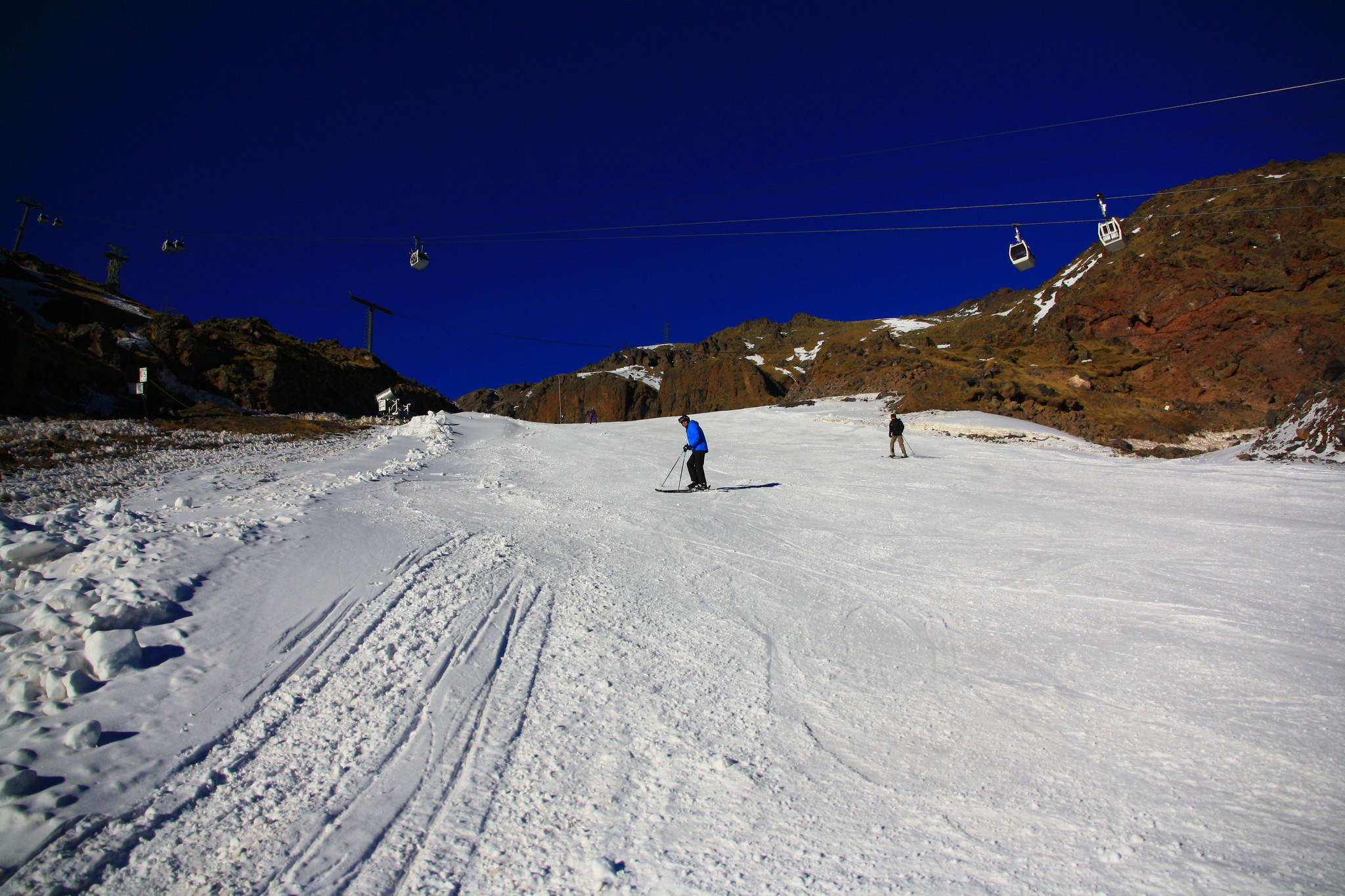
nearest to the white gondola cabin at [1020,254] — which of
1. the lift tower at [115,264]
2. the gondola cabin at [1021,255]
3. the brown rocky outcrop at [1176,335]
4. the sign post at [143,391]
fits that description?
the gondola cabin at [1021,255]

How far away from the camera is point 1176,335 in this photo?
127 feet

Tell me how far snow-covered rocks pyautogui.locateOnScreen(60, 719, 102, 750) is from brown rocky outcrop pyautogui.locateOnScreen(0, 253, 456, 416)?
60.2ft

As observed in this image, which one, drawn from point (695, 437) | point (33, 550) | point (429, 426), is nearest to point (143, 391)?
point (429, 426)

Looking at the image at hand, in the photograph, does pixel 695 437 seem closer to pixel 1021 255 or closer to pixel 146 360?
pixel 1021 255

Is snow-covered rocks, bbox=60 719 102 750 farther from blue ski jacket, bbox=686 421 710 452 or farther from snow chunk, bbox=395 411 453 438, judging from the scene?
snow chunk, bbox=395 411 453 438

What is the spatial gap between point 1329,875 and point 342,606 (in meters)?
6.46

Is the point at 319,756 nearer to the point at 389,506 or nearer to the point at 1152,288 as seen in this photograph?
the point at 389,506

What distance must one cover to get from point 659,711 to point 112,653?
3567mm

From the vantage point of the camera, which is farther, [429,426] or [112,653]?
[429,426]

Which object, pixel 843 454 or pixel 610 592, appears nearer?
pixel 610 592

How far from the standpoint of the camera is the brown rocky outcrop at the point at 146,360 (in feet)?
54.9

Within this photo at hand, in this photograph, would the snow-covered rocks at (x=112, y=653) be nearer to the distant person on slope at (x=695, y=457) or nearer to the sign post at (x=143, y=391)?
the distant person on slope at (x=695, y=457)

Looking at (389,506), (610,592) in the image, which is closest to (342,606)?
(610,592)

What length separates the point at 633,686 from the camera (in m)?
4.44
